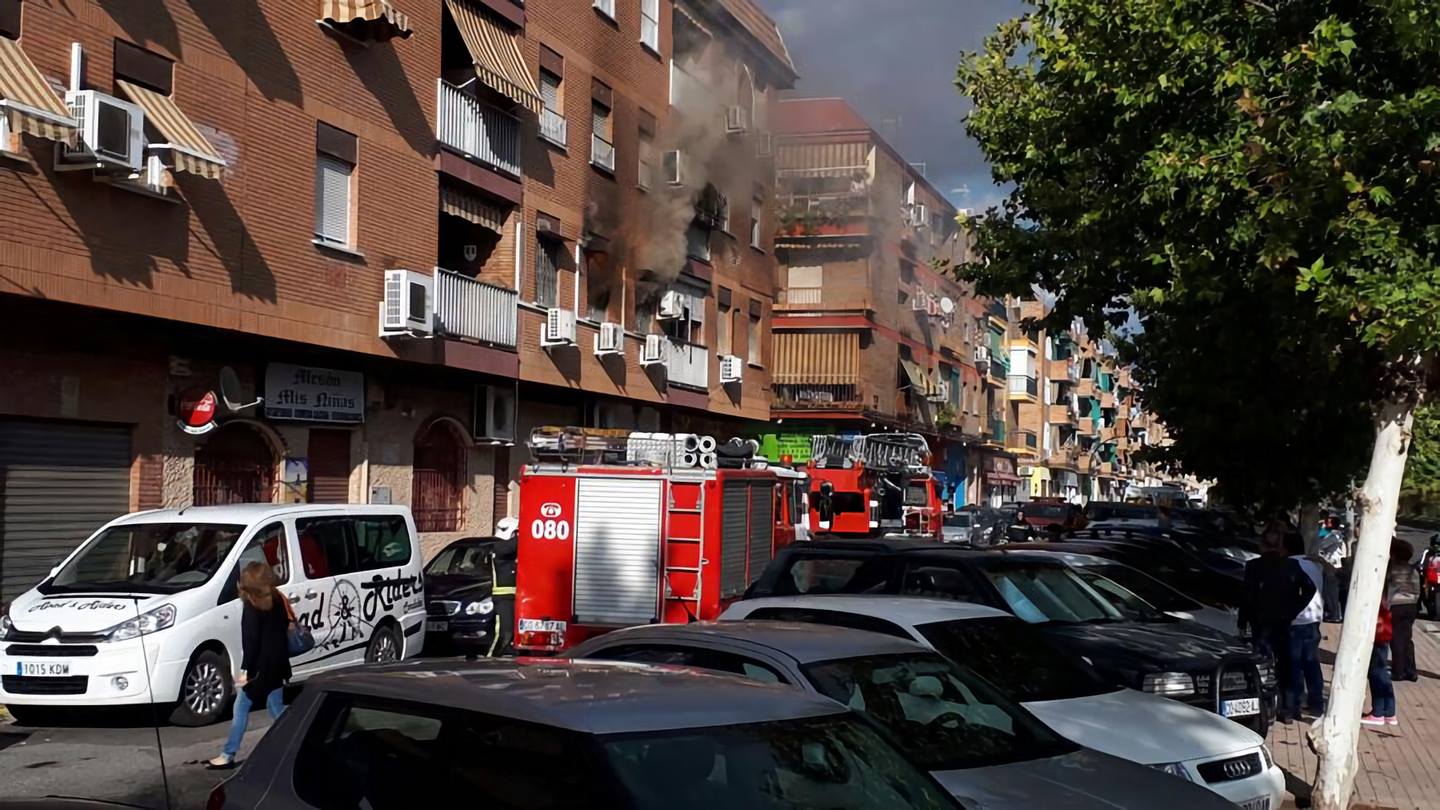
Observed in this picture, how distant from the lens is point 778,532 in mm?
16766

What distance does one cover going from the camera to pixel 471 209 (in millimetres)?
22391

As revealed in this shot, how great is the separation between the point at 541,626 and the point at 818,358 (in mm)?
31583

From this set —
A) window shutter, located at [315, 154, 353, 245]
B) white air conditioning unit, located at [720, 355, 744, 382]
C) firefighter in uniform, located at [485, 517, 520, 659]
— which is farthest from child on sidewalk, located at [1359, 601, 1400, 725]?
white air conditioning unit, located at [720, 355, 744, 382]

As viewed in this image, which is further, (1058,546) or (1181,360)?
(1181,360)

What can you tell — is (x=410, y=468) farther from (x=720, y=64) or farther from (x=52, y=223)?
(x=720, y=64)

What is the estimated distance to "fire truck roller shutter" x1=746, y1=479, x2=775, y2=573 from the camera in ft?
50.4

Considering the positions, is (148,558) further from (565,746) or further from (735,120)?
(735,120)

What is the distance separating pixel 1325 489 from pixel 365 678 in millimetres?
19461

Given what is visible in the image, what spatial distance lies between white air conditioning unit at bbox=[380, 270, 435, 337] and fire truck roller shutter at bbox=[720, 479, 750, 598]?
6607 mm

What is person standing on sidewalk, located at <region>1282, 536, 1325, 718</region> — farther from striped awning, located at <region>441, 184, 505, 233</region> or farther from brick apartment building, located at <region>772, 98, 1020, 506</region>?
brick apartment building, located at <region>772, 98, 1020, 506</region>

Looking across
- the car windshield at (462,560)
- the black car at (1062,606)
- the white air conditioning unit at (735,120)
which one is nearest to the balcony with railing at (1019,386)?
the white air conditioning unit at (735,120)

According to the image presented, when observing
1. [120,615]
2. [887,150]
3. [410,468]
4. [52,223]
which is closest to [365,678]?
[120,615]

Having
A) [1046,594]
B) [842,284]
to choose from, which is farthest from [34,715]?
[842,284]

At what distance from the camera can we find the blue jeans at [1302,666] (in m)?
11.9
